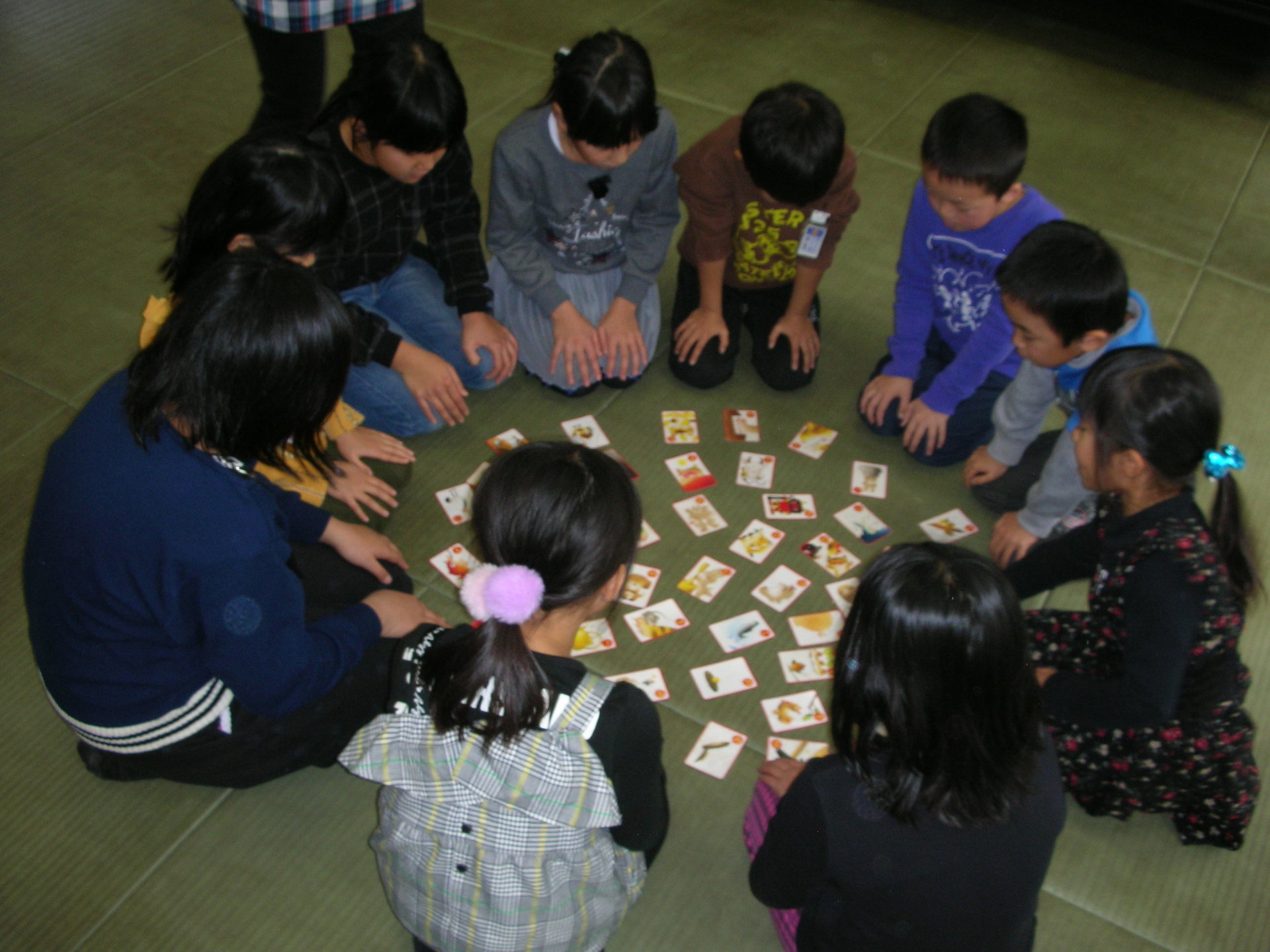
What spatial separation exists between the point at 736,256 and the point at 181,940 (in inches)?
86.3

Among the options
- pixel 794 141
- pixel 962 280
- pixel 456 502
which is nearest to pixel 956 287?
pixel 962 280

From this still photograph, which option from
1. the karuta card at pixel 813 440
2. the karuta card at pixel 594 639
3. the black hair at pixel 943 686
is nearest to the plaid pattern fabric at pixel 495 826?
the black hair at pixel 943 686

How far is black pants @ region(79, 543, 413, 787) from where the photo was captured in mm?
1841

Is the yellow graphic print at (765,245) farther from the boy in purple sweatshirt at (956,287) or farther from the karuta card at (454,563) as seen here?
the karuta card at (454,563)

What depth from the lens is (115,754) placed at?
6.25 ft

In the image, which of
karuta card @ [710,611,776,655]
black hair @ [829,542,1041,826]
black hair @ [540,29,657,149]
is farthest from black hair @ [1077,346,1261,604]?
black hair @ [540,29,657,149]

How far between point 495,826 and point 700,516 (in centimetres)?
133

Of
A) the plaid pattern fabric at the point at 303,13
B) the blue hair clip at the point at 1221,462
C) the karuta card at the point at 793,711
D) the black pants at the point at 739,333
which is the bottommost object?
the karuta card at the point at 793,711

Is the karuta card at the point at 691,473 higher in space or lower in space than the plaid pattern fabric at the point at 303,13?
lower

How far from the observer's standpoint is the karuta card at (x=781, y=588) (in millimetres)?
2404

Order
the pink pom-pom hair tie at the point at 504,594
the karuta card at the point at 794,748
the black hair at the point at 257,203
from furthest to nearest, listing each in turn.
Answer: the karuta card at the point at 794,748 → the black hair at the point at 257,203 → the pink pom-pom hair tie at the point at 504,594

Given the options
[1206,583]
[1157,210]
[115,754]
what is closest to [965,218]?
[1206,583]

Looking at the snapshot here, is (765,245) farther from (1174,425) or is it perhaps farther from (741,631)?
(1174,425)

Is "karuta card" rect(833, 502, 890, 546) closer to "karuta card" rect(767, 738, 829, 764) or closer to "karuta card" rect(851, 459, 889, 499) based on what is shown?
"karuta card" rect(851, 459, 889, 499)
